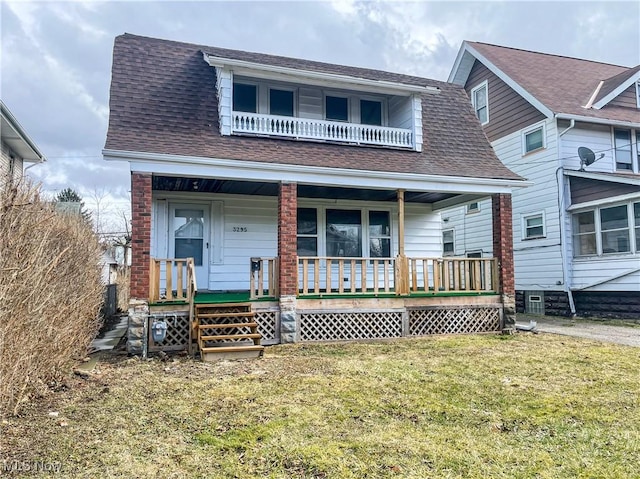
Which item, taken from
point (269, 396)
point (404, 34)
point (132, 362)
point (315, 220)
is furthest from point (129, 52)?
point (404, 34)

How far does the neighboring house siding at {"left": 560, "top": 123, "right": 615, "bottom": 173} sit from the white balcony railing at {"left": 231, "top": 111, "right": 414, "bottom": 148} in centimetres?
629

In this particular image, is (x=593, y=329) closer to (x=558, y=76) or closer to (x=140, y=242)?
(x=558, y=76)

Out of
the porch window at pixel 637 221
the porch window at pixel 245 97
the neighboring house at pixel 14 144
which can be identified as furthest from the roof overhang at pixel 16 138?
the porch window at pixel 637 221

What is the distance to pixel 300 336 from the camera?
8.58 metres

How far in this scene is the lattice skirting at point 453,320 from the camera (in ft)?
31.1

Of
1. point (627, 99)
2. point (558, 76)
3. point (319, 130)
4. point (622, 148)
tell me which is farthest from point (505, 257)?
point (558, 76)

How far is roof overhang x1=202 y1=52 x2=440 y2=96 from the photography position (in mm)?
9078

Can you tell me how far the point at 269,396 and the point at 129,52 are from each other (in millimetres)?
8549

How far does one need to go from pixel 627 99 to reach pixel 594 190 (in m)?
4.62

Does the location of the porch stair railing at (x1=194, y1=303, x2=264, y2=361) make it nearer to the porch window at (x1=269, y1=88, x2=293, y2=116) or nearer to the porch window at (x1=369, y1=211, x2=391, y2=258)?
the porch window at (x1=369, y1=211, x2=391, y2=258)

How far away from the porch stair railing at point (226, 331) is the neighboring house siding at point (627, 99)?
47.4ft

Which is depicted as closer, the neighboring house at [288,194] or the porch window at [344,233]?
the neighboring house at [288,194]

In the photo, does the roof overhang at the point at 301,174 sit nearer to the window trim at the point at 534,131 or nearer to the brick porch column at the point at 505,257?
the brick porch column at the point at 505,257

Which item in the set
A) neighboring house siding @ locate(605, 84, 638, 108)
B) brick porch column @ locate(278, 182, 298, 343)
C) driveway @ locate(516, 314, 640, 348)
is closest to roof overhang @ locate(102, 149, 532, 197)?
brick porch column @ locate(278, 182, 298, 343)
